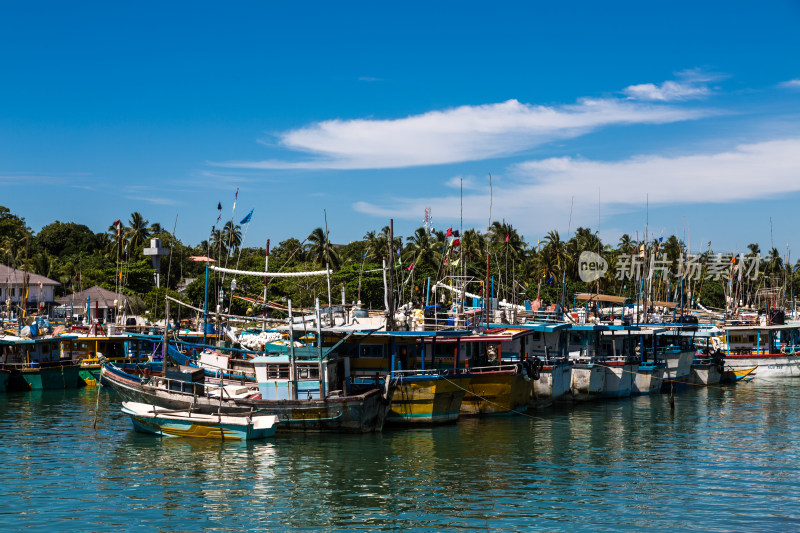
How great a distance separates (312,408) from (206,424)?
4443 millimetres

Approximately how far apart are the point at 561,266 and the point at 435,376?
67207mm

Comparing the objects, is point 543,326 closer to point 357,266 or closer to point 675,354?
point 675,354

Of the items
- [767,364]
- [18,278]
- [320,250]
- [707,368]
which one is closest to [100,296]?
[18,278]

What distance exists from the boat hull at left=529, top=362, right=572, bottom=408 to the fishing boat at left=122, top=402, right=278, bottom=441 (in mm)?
17614

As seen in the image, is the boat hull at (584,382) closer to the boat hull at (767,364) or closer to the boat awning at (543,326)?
the boat awning at (543,326)

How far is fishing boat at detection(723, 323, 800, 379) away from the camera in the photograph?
65938 millimetres

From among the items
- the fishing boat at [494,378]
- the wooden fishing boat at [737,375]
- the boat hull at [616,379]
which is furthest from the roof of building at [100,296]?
the wooden fishing boat at [737,375]

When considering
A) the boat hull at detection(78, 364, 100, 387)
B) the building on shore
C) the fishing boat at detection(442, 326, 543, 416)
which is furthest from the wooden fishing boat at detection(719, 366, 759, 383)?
the building on shore

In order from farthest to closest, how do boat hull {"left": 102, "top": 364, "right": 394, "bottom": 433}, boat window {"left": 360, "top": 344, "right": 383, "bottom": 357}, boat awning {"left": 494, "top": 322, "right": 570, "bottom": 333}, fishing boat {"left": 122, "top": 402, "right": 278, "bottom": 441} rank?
boat awning {"left": 494, "top": 322, "right": 570, "bottom": 333}, boat window {"left": 360, "top": 344, "right": 383, "bottom": 357}, boat hull {"left": 102, "top": 364, "right": 394, "bottom": 433}, fishing boat {"left": 122, "top": 402, "right": 278, "bottom": 441}

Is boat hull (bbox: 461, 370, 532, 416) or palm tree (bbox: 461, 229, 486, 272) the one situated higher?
palm tree (bbox: 461, 229, 486, 272)

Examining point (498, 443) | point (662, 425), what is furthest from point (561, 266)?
point (498, 443)

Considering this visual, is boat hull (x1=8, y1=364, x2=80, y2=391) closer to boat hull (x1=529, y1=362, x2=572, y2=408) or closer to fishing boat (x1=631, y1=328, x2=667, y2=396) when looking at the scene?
boat hull (x1=529, y1=362, x2=572, y2=408)

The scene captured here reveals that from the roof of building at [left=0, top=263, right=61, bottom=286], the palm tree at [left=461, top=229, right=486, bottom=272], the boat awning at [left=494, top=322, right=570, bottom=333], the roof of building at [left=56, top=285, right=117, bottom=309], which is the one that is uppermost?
the palm tree at [left=461, top=229, right=486, bottom=272]

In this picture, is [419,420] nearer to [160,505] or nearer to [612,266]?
[160,505]
